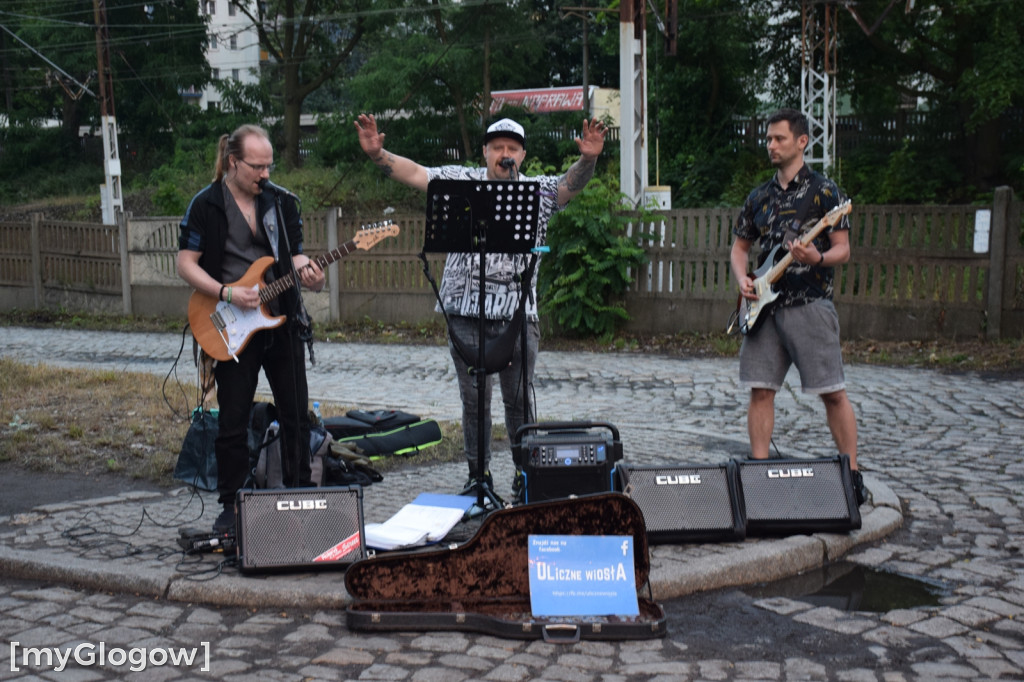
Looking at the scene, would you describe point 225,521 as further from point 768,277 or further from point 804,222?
point 804,222

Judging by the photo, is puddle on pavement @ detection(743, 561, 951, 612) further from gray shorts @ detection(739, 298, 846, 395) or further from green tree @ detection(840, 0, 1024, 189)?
green tree @ detection(840, 0, 1024, 189)

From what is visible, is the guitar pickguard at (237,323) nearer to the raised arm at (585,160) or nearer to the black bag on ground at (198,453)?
the black bag on ground at (198,453)

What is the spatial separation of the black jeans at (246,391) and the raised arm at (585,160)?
5.55 feet

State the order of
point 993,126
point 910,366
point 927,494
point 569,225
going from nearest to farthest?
point 927,494 < point 910,366 < point 569,225 < point 993,126

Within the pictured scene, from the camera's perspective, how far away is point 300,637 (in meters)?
4.15

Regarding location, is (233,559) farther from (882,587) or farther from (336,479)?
(882,587)

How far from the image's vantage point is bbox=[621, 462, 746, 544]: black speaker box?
5090 millimetres

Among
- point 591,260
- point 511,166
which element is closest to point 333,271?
point 591,260

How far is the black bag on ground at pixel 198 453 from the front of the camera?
656 cm

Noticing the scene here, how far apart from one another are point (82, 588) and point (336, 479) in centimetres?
185

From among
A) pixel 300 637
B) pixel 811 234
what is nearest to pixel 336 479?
pixel 300 637

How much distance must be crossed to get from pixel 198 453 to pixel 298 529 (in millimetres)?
2103

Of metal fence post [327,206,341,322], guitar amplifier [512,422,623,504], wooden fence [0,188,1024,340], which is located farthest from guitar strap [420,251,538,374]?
metal fence post [327,206,341,322]

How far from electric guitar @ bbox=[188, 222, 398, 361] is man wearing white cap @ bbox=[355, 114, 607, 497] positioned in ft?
2.82
